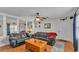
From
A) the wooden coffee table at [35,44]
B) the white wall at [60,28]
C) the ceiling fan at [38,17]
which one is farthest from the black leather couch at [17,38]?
the ceiling fan at [38,17]

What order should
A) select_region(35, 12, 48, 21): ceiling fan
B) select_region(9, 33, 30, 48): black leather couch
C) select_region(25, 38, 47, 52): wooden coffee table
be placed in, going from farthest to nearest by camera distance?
1. select_region(9, 33, 30, 48): black leather couch
2. select_region(35, 12, 48, 21): ceiling fan
3. select_region(25, 38, 47, 52): wooden coffee table

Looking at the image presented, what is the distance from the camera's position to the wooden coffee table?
2.33m

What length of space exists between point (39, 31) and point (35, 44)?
45 cm

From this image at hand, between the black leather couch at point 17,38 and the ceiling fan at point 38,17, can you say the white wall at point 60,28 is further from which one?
the black leather couch at point 17,38

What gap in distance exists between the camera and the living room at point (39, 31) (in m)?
2.45

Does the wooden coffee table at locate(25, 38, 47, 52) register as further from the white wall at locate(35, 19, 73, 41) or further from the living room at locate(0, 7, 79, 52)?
the white wall at locate(35, 19, 73, 41)

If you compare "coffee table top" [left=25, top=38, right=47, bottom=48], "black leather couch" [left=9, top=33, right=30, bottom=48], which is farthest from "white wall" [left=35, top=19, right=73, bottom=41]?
"black leather couch" [left=9, top=33, right=30, bottom=48]

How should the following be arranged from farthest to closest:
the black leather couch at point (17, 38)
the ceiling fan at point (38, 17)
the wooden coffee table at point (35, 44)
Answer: the black leather couch at point (17, 38)
the ceiling fan at point (38, 17)
the wooden coffee table at point (35, 44)
